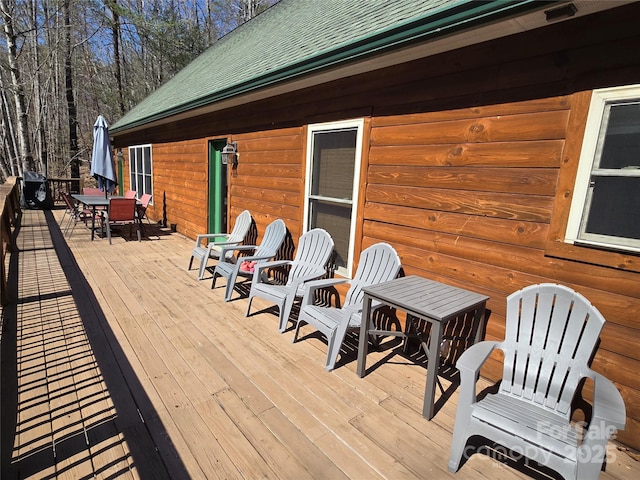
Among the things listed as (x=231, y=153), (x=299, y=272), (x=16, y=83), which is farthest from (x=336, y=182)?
(x=16, y=83)

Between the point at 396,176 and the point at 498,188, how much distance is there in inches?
32.0

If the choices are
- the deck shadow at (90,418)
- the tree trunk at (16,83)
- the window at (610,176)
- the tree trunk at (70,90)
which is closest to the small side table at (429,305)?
the window at (610,176)

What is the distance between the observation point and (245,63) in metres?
4.84

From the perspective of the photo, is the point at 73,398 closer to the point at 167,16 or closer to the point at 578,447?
the point at 578,447

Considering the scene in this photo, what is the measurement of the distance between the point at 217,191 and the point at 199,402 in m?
4.22

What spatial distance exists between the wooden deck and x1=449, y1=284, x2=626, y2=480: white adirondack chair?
30cm

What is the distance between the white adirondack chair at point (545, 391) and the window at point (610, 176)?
1.29 feet

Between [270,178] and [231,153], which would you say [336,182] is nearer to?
[270,178]

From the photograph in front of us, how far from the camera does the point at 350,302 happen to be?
9.24 ft

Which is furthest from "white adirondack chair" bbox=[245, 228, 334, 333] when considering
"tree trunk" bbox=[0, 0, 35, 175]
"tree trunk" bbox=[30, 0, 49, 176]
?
"tree trunk" bbox=[30, 0, 49, 176]

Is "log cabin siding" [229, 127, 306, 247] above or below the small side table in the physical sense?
above

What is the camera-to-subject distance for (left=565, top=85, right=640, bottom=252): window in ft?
5.56

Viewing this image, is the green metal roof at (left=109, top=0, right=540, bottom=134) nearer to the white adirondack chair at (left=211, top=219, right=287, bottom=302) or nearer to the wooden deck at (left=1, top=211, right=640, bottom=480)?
the white adirondack chair at (left=211, top=219, right=287, bottom=302)

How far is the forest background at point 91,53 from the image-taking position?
12.7 metres
